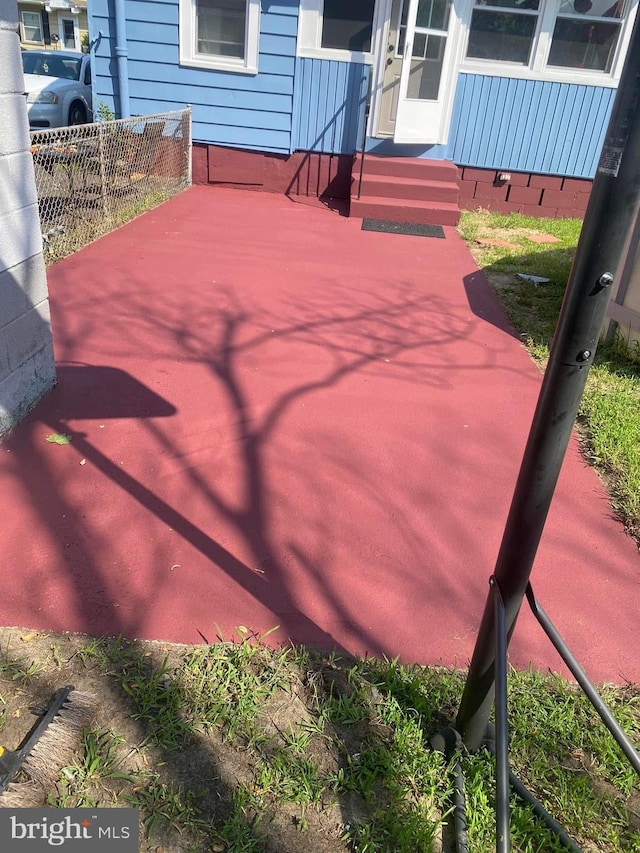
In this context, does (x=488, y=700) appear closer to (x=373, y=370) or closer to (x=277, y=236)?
(x=373, y=370)

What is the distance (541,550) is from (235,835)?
1.76 m

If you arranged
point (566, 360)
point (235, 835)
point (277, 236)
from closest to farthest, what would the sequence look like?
point (566, 360) < point (235, 835) < point (277, 236)

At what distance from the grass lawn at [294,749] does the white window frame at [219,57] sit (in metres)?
9.05

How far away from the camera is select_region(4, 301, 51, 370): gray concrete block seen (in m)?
3.34

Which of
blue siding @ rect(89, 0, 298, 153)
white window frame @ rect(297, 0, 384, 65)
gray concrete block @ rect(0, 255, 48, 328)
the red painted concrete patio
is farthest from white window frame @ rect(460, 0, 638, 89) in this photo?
gray concrete block @ rect(0, 255, 48, 328)

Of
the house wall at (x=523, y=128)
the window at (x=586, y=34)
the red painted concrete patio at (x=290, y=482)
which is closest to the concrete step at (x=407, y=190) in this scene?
the house wall at (x=523, y=128)

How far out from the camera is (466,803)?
1.83m

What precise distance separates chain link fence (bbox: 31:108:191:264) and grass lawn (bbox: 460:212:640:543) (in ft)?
13.5

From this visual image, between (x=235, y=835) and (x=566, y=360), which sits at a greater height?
(x=566, y=360)

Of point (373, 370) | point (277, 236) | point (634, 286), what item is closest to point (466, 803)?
point (373, 370)

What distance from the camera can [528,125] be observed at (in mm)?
9445

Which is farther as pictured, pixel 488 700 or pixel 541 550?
pixel 541 550

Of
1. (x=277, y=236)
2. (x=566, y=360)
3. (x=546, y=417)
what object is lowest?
(x=277, y=236)
